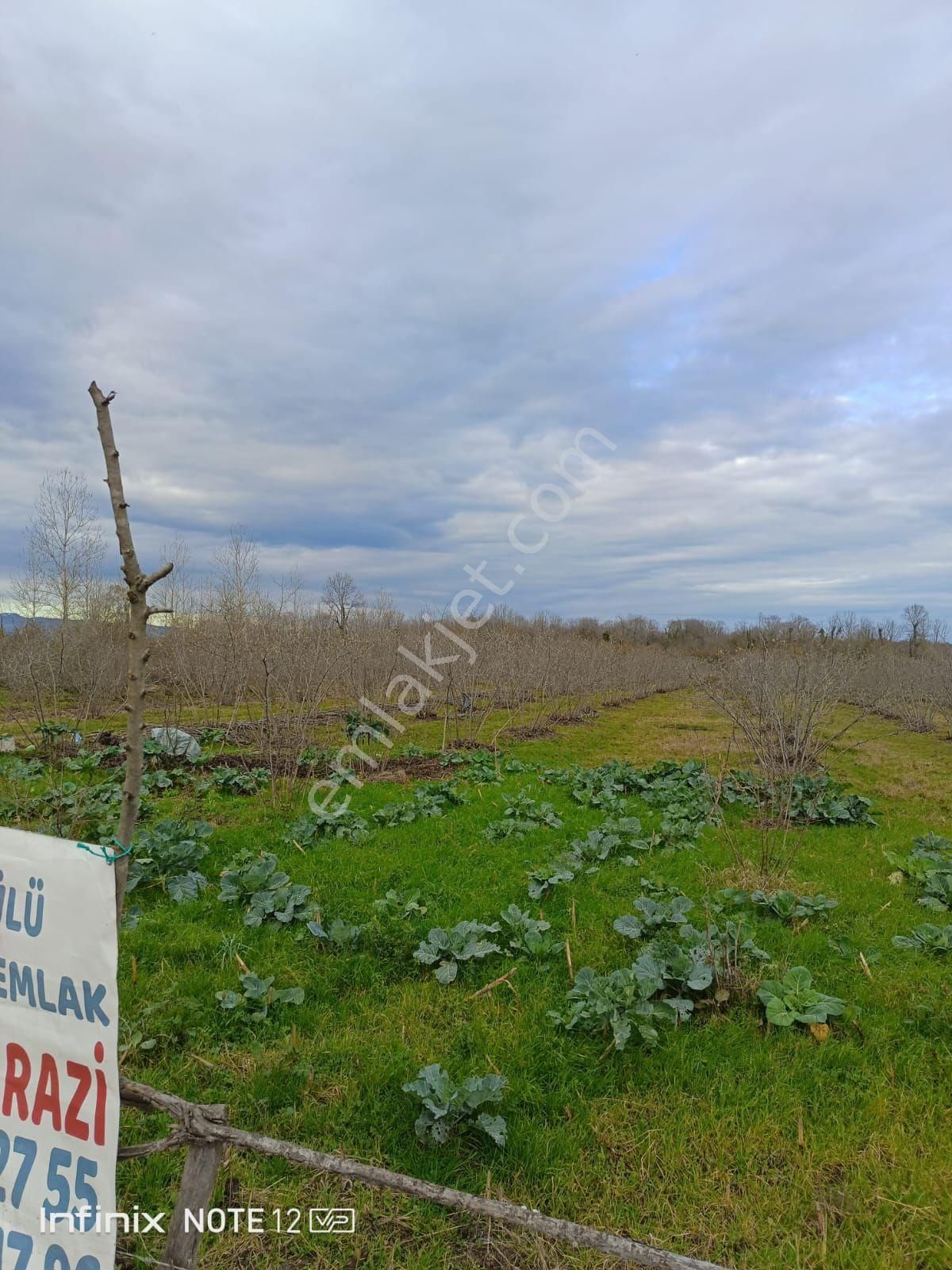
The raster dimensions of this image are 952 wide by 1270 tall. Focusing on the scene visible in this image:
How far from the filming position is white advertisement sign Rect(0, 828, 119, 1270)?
1497mm

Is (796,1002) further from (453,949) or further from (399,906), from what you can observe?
(399,906)

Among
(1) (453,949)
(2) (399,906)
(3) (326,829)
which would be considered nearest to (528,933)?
(1) (453,949)

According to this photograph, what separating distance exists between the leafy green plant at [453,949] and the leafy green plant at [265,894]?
3.47ft

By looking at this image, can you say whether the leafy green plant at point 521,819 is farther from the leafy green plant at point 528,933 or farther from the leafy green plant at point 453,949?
the leafy green plant at point 453,949

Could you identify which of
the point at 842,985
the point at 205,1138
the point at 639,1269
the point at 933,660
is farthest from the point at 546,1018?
the point at 933,660

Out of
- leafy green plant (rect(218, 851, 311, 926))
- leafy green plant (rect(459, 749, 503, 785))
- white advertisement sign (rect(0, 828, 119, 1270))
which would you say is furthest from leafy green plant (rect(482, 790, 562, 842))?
white advertisement sign (rect(0, 828, 119, 1270))

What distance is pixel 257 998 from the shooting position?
3.50 m

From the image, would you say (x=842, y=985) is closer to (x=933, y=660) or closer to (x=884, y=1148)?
(x=884, y=1148)

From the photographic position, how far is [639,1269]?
2.21 metres

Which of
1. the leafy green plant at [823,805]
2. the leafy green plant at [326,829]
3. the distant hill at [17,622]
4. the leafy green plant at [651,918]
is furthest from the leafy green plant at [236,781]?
the distant hill at [17,622]

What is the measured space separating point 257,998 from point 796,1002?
120 inches

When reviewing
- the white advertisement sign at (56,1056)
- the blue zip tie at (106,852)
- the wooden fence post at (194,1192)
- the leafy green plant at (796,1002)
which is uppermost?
the blue zip tie at (106,852)

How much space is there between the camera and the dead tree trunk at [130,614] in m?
1.50

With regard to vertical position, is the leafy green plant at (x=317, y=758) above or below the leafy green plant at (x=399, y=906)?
above
